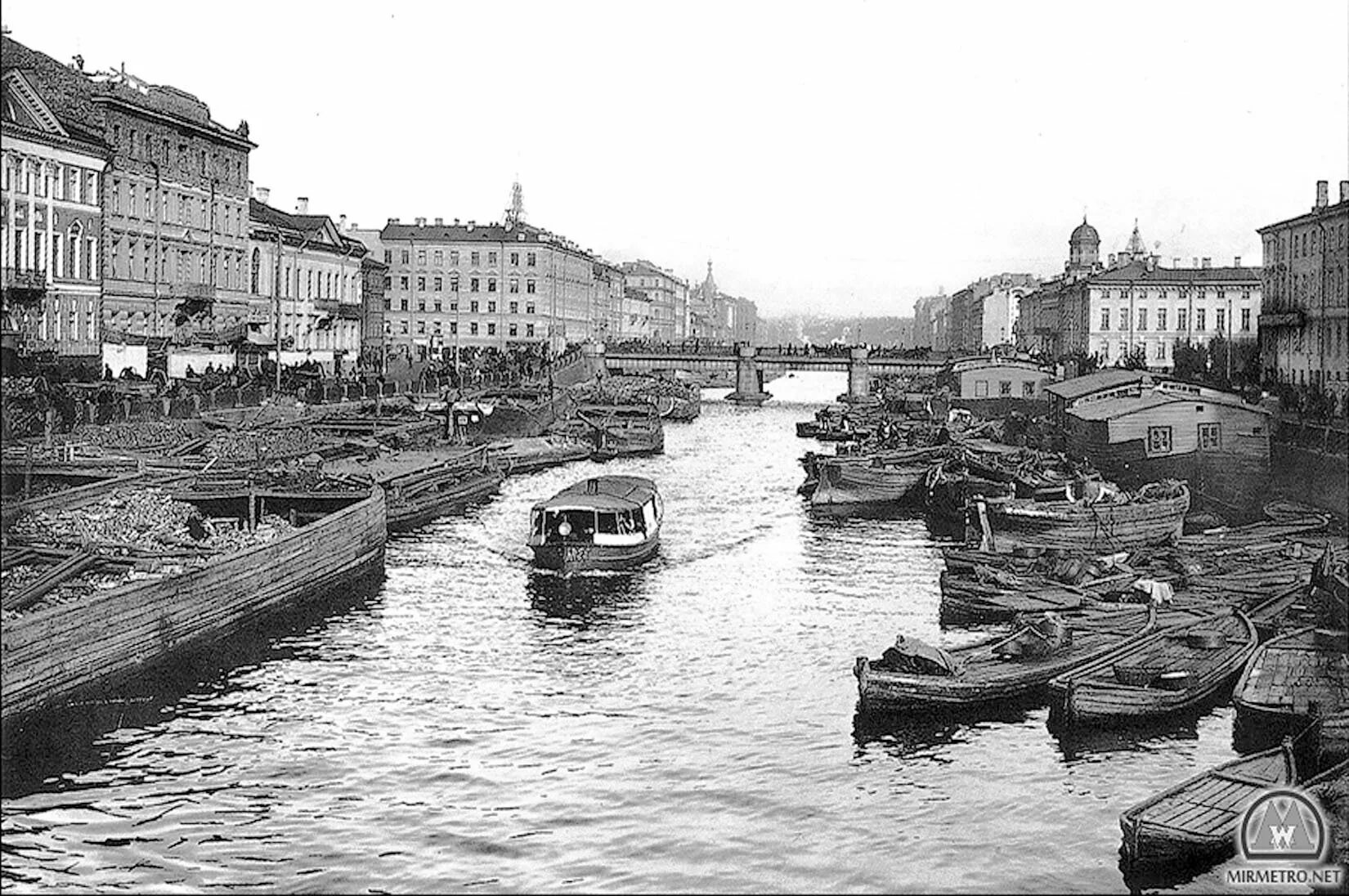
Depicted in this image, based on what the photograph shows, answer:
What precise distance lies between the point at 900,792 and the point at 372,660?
43.5 feet

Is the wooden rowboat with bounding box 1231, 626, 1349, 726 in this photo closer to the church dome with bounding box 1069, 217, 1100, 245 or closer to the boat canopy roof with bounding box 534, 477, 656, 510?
the boat canopy roof with bounding box 534, 477, 656, 510

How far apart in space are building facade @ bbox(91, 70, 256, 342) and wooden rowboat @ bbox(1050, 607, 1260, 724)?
5342 cm

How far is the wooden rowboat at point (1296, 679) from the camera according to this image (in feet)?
86.8

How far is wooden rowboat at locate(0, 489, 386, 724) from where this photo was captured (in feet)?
87.6

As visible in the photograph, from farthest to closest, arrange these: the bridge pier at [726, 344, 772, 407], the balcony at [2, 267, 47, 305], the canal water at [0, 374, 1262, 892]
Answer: the bridge pier at [726, 344, 772, 407]
the balcony at [2, 267, 47, 305]
the canal water at [0, 374, 1262, 892]

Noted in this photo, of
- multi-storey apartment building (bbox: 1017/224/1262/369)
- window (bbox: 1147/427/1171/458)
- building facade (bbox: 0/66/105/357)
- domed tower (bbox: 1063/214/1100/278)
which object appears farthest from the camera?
A: domed tower (bbox: 1063/214/1100/278)

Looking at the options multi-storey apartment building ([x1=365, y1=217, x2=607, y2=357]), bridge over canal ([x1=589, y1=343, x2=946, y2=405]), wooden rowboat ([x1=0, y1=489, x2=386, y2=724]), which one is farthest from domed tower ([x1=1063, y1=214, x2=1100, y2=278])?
wooden rowboat ([x1=0, y1=489, x2=386, y2=724])

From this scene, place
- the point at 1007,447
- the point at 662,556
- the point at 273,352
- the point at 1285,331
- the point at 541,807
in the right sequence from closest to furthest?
the point at 541,807, the point at 662,556, the point at 1007,447, the point at 1285,331, the point at 273,352

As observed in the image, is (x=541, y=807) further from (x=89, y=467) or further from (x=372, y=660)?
(x=89, y=467)

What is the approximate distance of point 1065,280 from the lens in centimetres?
15800

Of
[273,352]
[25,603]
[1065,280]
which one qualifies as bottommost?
[25,603]

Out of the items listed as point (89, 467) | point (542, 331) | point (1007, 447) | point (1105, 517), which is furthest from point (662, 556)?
point (542, 331)

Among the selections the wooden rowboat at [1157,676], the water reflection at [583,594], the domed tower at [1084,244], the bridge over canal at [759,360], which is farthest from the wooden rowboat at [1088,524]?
the domed tower at [1084,244]

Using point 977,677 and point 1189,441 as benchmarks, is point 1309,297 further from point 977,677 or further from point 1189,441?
point 977,677
